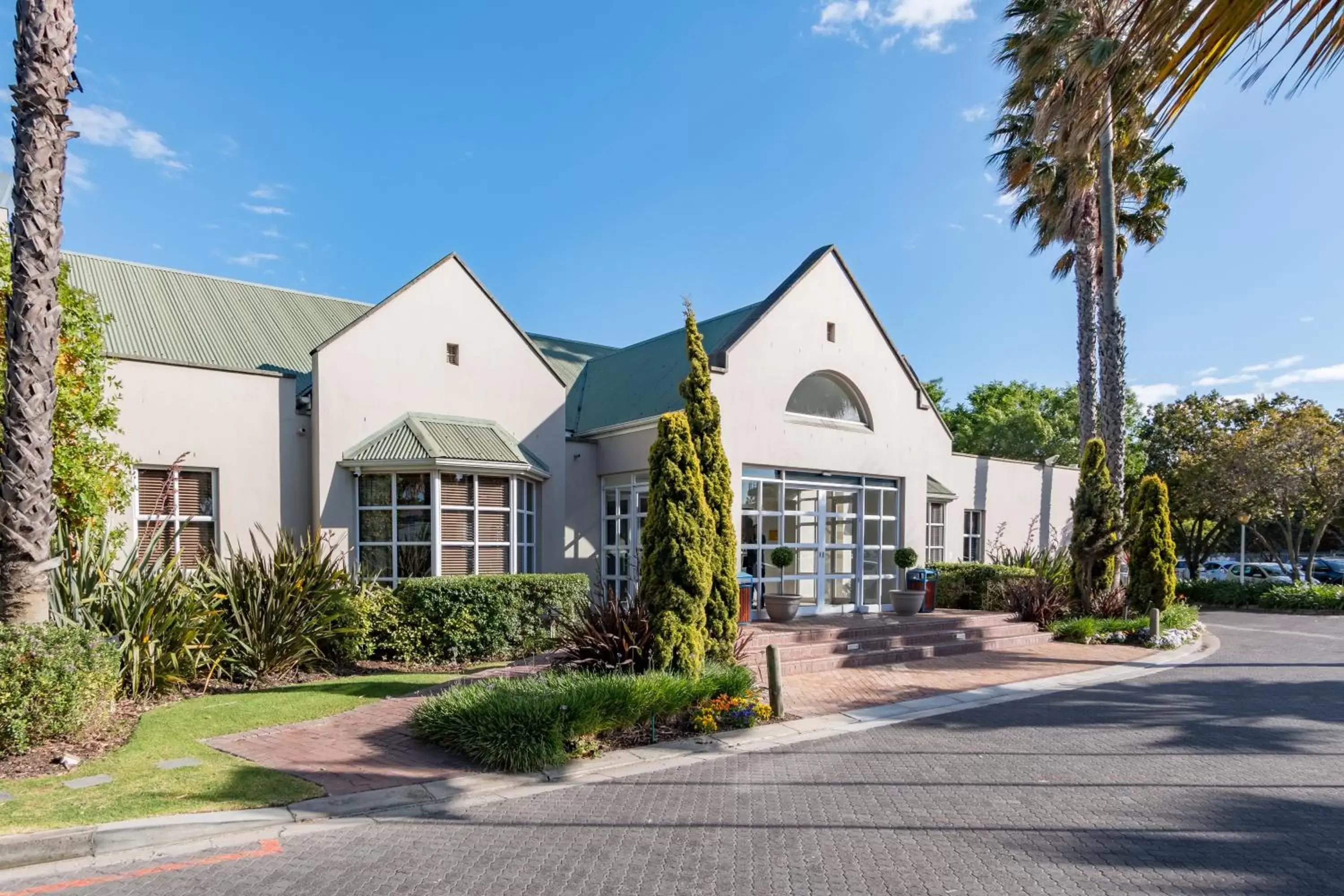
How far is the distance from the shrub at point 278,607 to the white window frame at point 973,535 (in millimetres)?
17759

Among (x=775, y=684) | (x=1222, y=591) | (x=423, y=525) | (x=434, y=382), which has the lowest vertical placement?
(x=1222, y=591)

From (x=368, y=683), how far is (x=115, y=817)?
503 centimetres

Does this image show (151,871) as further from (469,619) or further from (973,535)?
(973,535)

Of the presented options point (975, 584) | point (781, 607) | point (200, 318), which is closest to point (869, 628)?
point (781, 607)

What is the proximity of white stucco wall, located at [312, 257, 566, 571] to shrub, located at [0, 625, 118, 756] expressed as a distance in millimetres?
5891

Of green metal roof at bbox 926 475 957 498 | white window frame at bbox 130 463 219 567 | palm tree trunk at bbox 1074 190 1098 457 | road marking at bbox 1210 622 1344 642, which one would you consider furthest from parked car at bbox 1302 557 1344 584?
white window frame at bbox 130 463 219 567

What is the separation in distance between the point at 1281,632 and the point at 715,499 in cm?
1721

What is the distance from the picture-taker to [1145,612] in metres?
18.0

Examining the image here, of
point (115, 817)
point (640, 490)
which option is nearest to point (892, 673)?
point (640, 490)

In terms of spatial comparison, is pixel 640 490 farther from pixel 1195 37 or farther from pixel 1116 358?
pixel 1195 37

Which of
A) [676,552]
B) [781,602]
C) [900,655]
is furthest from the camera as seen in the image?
[781,602]

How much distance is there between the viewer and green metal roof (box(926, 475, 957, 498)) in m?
22.2

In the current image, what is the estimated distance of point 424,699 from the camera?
981 centimetres

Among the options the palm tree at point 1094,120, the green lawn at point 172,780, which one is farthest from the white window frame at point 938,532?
the green lawn at point 172,780
